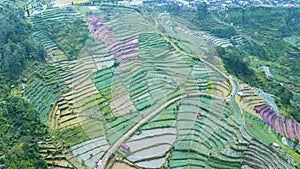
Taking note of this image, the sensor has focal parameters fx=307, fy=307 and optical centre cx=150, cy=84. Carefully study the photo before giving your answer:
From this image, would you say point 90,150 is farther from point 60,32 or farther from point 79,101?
point 60,32

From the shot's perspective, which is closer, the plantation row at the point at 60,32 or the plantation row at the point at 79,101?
the plantation row at the point at 79,101

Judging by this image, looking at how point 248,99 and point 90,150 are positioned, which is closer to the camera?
point 90,150

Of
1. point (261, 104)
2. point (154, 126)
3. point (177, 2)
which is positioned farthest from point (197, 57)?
point (177, 2)

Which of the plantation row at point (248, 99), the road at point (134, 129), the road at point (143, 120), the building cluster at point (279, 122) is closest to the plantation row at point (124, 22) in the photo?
the road at point (143, 120)

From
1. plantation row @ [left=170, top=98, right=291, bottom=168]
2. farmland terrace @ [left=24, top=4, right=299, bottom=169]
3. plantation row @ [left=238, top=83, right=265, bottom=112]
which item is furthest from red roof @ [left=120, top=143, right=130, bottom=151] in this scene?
plantation row @ [left=238, top=83, right=265, bottom=112]

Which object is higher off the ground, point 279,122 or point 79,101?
point 79,101

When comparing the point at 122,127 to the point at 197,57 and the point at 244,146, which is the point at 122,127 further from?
the point at 197,57

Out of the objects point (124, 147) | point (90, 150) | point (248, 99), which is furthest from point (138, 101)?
point (248, 99)

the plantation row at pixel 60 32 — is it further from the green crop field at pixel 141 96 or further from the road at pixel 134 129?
the road at pixel 134 129
